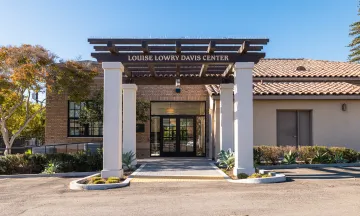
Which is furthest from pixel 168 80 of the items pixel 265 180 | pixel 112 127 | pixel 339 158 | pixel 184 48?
pixel 339 158

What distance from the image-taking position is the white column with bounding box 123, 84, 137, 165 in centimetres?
1372

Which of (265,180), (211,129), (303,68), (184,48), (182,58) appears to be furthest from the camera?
(303,68)

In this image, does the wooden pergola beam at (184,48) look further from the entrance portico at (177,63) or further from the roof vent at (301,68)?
the roof vent at (301,68)

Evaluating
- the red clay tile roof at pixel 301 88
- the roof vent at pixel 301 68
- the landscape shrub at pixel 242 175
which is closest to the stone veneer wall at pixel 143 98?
the red clay tile roof at pixel 301 88

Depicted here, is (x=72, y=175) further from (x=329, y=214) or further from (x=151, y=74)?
(x=329, y=214)

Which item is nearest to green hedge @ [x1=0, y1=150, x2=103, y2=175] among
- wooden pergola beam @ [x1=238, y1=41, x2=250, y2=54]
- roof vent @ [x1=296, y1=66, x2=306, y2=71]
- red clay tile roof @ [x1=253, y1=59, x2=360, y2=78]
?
wooden pergola beam @ [x1=238, y1=41, x2=250, y2=54]

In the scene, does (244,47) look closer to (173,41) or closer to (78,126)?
(173,41)

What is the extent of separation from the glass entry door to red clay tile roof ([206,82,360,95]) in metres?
2.15

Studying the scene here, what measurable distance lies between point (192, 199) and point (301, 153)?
6.93 m

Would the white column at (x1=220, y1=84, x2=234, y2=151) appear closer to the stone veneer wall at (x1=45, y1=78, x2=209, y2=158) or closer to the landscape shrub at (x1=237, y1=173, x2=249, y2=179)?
the landscape shrub at (x1=237, y1=173, x2=249, y2=179)

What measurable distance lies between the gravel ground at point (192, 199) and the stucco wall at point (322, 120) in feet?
19.1

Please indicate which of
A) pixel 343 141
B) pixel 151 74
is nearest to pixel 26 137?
pixel 151 74

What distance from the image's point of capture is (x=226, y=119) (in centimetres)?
1410

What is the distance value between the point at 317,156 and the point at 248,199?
257 inches
